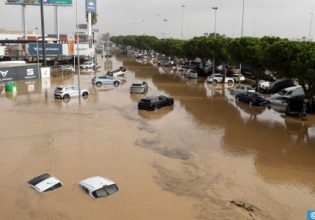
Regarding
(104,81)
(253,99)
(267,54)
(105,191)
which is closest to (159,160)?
(105,191)

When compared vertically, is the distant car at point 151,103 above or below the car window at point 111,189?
above

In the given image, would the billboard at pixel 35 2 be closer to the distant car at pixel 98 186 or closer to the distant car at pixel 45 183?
the distant car at pixel 45 183

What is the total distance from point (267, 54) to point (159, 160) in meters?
20.9

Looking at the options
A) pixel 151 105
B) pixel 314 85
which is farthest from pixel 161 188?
pixel 314 85

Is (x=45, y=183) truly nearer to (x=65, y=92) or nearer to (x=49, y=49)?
(x=65, y=92)

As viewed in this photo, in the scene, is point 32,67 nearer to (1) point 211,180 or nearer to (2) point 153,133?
(2) point 153,133

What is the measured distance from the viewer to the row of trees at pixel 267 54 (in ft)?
99.1

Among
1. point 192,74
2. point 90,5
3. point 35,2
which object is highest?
point 90,5

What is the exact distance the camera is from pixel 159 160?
19469mm

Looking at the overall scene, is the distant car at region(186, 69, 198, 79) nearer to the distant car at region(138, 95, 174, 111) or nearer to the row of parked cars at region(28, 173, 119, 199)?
the distant car at region(138, 95, 174, 111)

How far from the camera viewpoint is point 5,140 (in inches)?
882

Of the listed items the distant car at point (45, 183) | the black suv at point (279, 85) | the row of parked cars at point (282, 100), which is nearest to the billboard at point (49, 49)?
the row of parked cars at point (282, 100)

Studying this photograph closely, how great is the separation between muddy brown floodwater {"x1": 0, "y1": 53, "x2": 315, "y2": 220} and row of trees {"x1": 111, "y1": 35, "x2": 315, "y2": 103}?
4101 millimetres

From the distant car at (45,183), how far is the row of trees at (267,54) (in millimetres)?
22352
